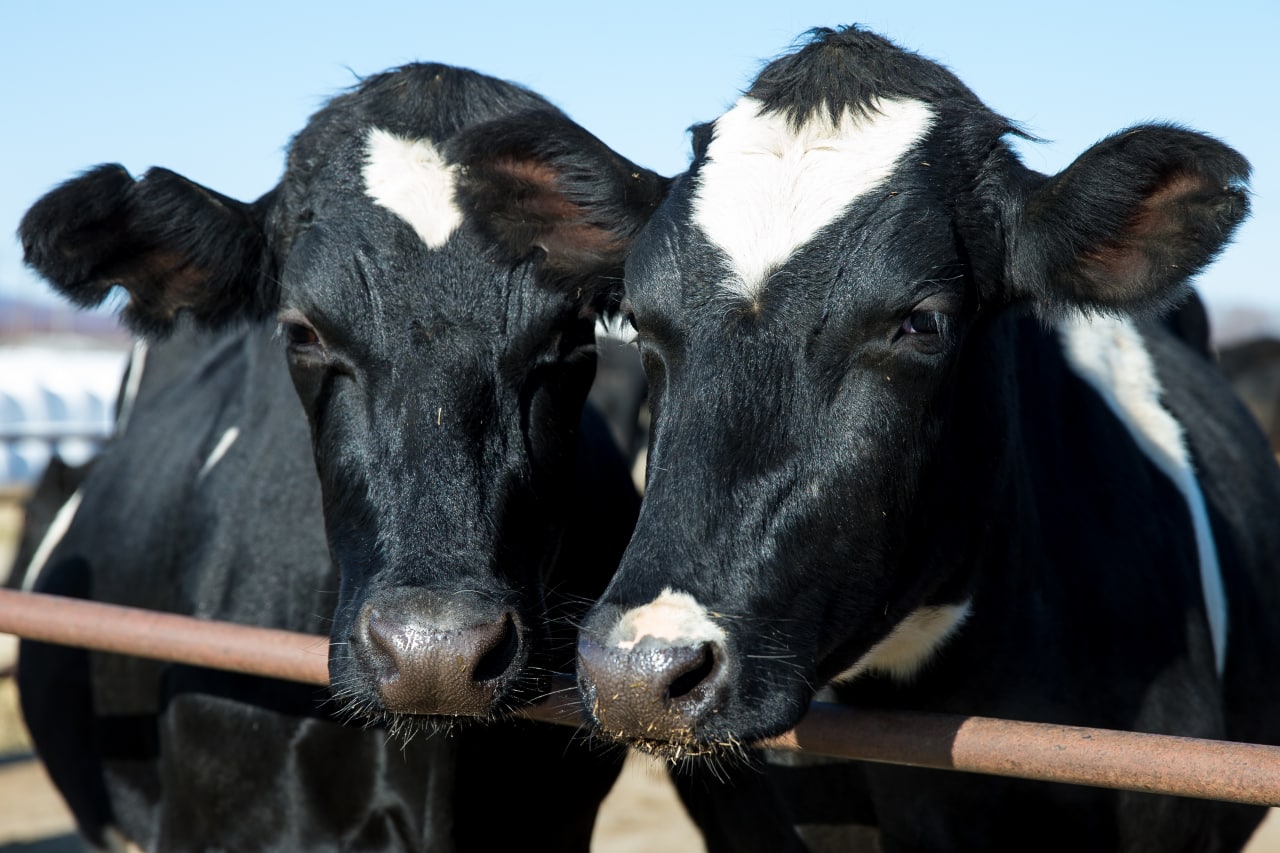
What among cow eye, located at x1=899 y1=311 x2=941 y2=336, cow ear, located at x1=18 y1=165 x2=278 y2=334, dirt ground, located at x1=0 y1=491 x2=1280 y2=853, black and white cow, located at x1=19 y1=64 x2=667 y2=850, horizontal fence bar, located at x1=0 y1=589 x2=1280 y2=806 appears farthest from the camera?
dirt ground, located at x1=0 y1=491 x2=1280 y2=853

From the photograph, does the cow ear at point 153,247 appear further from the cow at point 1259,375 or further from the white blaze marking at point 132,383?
the cow at point 1259,375

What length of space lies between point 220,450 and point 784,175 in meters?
1.89

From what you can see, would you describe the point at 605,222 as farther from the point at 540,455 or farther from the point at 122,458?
the point at 122,458

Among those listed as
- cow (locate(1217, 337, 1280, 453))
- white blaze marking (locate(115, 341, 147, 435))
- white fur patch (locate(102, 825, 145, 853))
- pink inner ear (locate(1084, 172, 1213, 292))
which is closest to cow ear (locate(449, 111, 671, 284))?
pink inner ear (locate(1084, 172, 1213, 292))

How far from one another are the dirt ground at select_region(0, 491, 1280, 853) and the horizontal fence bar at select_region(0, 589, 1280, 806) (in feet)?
9.87

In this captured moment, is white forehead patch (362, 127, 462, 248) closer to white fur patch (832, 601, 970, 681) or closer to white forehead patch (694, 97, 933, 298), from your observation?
white forehead patch (694, 97, 933, 298)

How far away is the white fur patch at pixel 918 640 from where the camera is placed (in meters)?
2.63

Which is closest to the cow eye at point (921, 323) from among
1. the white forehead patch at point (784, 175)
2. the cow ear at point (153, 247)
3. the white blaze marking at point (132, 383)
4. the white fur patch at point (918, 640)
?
the white forehead patch at point (784, 175)

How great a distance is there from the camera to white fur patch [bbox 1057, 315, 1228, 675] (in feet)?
10.5

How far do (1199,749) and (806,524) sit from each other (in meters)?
0.66

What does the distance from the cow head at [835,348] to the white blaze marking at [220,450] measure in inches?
59.5

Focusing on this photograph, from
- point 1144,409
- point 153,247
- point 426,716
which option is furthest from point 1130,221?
point 153,247

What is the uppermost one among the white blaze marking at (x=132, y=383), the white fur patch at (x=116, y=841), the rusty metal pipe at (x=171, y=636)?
the rusty metal pipe at (x=171, y=636)

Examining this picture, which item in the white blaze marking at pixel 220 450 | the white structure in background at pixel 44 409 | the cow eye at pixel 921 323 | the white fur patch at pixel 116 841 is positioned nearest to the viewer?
the cow eye at pixel 921 323
